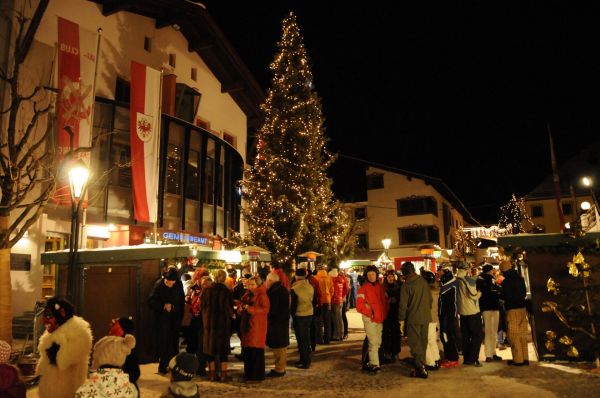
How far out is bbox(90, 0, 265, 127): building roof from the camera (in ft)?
68.9

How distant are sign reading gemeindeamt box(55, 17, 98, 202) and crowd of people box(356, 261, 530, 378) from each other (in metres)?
10.7

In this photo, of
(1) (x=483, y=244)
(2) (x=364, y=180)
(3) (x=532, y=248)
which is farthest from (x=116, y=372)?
(2) (x=364, y=180)

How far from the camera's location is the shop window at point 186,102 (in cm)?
2230

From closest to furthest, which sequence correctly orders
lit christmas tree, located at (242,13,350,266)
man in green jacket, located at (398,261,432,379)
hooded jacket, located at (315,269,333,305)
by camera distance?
man in green jacket, located at (398,261,432,379) → hooded jacket, located at (315,269,333,305) → lit christmas tree, located at (242,13,350,266)

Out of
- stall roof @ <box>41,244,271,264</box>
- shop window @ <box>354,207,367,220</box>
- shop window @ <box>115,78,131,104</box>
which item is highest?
shop window @ <box>115,78,131,104</box>

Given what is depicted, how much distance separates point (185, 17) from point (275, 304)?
18.1 m

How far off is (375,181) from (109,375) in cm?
4554

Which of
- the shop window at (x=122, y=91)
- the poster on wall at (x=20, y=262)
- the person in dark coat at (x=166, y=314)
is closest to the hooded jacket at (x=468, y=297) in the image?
the person in dark coat at (x=166, y=314)

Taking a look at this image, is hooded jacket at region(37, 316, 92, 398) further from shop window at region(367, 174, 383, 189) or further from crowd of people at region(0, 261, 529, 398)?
shop window at region(367, 174, 383, 189)

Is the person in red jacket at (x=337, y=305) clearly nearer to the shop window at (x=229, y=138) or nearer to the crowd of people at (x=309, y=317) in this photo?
the crowd of people at (x=309, y=317)

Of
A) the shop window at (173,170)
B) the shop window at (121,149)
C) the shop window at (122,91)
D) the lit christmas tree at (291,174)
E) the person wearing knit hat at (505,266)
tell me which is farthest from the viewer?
the lit christmas tree at (291,174)

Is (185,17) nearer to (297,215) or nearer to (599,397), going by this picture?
(297,215)

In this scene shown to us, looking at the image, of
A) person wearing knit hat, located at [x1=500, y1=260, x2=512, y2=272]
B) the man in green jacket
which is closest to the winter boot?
the man in green jacket

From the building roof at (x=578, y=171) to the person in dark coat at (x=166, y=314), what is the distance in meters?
54.0
